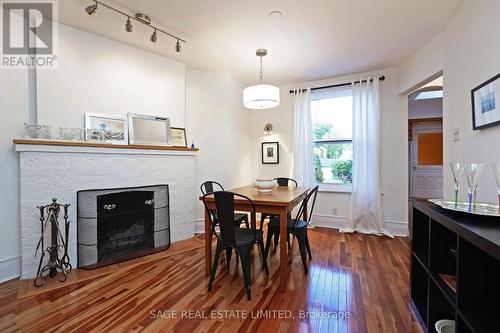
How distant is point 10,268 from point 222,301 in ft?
7.05

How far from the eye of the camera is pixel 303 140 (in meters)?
4.21

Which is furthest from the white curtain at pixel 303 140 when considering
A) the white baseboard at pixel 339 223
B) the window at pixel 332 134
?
the white baseboard at pixel 339 223

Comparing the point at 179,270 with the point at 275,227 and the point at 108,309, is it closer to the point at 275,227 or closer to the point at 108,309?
the point at 108,309

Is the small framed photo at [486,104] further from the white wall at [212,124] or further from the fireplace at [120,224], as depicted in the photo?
the fireplace at [120,224]

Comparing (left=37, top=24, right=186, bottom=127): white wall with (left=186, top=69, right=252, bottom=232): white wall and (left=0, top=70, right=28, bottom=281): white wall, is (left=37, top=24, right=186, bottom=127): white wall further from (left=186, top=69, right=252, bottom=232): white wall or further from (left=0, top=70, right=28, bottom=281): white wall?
(left=186, top=69, right=252, bottom=232): white wall

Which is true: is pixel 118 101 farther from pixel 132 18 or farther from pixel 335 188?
pixel 335 188

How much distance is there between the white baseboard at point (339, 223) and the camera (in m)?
3.67

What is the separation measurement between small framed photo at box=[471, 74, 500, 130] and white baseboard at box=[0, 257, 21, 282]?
170 inches

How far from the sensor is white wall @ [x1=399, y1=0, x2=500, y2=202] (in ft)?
5.83

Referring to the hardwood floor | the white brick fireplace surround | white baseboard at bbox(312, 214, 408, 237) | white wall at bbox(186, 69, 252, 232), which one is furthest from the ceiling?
the hardwood floor

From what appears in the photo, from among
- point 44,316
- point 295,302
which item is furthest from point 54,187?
point 295,302

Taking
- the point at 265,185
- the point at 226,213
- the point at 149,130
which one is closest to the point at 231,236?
the point at 226,213

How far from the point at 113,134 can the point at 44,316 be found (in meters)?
1.89

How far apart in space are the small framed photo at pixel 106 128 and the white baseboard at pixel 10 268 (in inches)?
54.2
